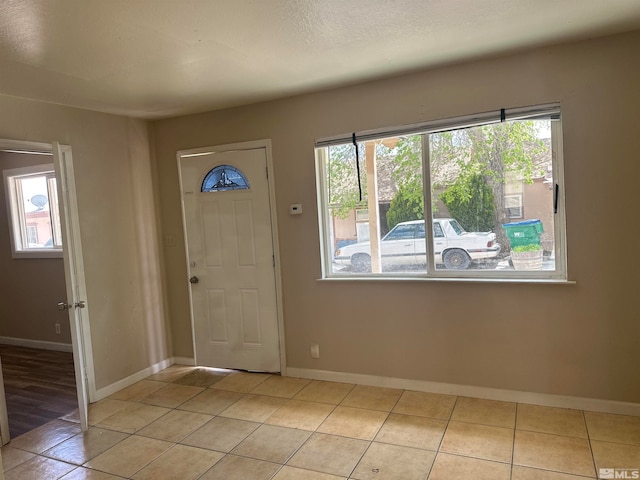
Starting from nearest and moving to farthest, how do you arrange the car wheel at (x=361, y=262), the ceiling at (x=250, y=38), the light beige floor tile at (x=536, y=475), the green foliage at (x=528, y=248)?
1. the ceiling at (x=250, y=38)
2. the light beige floor tile at (x=536, y=475)
3. the green foliage at (x=528, y=248)
4. the car wheel at (x=361, y=262)

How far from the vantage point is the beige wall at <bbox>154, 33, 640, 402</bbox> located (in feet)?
8.86

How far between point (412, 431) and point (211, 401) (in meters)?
1.58

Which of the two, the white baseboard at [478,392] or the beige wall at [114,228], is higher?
the beige wall at [114,228]

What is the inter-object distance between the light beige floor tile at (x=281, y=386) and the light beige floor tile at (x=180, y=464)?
88cm

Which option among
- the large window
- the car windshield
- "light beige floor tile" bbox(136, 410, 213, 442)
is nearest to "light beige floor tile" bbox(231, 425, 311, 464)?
"light beige floor tile" bbox(136, 410, 213, 442)

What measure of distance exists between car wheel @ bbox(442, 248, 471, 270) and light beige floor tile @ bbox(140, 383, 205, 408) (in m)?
2.26

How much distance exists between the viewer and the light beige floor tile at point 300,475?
7.60 feet

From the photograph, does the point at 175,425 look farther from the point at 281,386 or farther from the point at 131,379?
the point at 131,379

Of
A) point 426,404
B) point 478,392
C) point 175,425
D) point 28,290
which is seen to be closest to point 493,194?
point 478,392

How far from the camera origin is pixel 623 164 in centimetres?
267

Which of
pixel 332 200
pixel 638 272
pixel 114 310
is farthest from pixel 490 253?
pixel 114 310

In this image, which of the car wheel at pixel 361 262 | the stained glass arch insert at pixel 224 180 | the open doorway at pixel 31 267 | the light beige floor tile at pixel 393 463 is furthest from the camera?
the open doorway at pixel 31 267

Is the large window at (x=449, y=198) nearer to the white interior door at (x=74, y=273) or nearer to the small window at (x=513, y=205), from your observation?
the small window at (x=513, y=205)

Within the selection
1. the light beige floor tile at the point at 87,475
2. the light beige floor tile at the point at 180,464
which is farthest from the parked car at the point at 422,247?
the light beige floor tile at the point at 87,475
